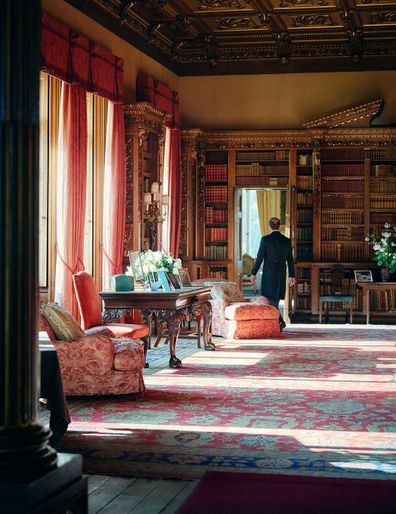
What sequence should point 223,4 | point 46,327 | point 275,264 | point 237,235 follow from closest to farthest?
point 46,327, point 223,4, point 275,264, point 237,235

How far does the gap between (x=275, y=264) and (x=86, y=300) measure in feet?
16.4

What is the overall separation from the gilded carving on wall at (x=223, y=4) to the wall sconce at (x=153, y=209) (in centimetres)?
269

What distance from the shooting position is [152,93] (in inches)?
535

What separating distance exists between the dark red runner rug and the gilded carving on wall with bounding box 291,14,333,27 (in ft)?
32.8

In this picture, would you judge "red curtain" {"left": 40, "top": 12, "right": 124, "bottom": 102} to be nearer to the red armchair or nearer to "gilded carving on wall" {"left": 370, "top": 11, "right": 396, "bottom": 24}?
the red armchair

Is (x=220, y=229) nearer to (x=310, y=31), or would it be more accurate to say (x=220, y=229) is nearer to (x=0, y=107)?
(x=310, y=31)

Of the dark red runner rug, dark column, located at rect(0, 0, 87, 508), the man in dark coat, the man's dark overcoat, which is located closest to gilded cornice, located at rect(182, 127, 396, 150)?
the man in dark coat

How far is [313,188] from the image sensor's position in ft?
50.7

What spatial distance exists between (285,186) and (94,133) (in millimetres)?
4923

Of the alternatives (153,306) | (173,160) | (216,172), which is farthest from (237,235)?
(153,306)

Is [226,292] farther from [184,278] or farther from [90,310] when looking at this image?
[90,310]

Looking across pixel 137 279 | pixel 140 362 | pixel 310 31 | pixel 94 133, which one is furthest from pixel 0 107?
pixel 310 31

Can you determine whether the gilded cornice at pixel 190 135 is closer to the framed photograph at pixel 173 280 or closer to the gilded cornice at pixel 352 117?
the gilded cornice at pixel 352 117

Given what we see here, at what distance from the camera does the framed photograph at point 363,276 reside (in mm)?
14943
